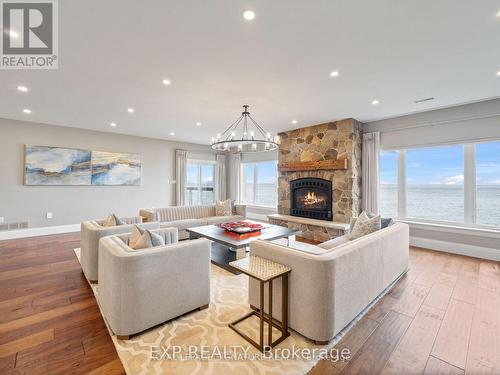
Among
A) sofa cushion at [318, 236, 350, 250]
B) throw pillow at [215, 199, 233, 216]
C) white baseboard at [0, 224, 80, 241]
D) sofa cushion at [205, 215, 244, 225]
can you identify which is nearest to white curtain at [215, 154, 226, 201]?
throw pillow at [215, 199, 233, 216]

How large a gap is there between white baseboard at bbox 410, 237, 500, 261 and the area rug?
11.9ft

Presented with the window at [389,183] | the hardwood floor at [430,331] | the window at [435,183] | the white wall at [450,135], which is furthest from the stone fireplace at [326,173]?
the hardwood floor at [430,331]

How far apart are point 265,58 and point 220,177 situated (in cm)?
643

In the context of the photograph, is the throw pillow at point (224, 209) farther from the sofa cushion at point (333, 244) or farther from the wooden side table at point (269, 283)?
the wooden side table at point (269, 283)

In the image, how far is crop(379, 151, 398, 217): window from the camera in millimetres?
5105

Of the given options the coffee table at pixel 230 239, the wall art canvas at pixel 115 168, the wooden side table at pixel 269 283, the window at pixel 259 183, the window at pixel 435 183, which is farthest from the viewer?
the window at pixel 259 183

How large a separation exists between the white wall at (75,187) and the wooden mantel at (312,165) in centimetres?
384

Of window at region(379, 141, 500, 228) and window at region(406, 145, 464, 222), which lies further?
window at region(406, 145, 464, 222)

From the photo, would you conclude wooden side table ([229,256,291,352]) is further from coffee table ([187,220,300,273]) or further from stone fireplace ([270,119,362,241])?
stone fireplace ([270,119,362,241])

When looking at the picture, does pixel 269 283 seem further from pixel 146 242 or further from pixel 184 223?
pixel 184 223

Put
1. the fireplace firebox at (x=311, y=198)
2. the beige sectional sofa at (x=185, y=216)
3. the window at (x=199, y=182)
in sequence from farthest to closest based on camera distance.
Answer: the window at (x=199, y=182) < the fireplace firebox at (x=311, y=198) < the beige sectional sofa at (x=185, y=216)

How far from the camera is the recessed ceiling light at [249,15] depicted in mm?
1945

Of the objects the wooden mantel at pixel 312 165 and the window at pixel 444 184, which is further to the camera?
the wooden mantel at pixel 312 165

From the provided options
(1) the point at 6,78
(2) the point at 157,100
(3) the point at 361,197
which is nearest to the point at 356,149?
(3) the point at 361,197
